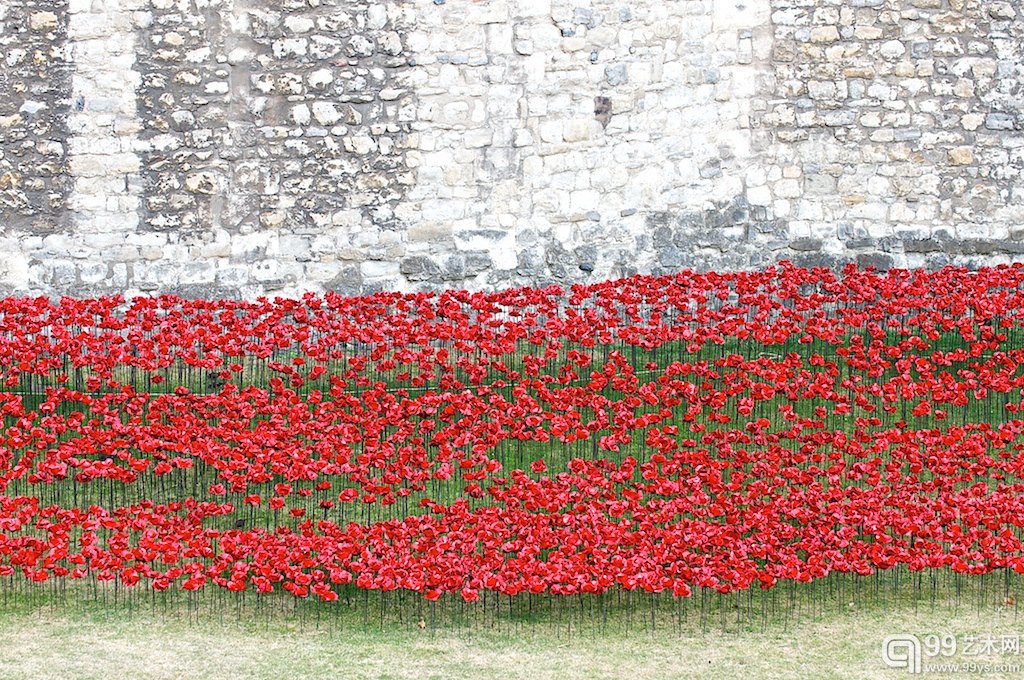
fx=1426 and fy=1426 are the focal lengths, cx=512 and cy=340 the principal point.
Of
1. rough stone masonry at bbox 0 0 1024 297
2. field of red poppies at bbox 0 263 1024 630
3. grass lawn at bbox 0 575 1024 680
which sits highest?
rough stone masonry at bbox 0 0 1024 297

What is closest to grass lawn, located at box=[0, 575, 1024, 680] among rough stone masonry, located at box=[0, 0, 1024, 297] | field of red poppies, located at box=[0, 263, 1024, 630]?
field of red poppies, located at box=[0, 263, 1024, 630]

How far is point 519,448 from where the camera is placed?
283 inches

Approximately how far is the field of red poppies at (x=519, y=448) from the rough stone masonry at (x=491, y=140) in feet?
2.35

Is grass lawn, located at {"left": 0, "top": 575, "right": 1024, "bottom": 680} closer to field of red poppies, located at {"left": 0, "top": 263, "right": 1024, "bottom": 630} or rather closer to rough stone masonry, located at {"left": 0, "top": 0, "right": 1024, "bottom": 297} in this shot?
field of red poppies, located at {"left": 0, "top": 263, "right": 1024, "bottom": 630}

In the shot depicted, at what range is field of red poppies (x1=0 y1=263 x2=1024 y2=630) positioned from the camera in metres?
5.77

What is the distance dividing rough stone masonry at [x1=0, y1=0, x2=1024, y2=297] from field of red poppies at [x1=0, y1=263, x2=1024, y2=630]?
0.72 m

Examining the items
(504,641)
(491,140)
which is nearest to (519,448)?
(504,641)

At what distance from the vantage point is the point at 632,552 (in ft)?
19.2

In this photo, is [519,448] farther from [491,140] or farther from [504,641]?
[491,140]

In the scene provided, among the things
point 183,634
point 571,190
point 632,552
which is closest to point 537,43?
point 571,190

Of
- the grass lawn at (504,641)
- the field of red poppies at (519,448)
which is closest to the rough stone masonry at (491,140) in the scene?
the field of red poppies at (519,448)

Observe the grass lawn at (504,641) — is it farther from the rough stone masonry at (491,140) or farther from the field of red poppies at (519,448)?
the rough stone masonry at (491,140)

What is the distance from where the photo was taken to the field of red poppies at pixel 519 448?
5770mm

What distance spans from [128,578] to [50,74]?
4858 mm
